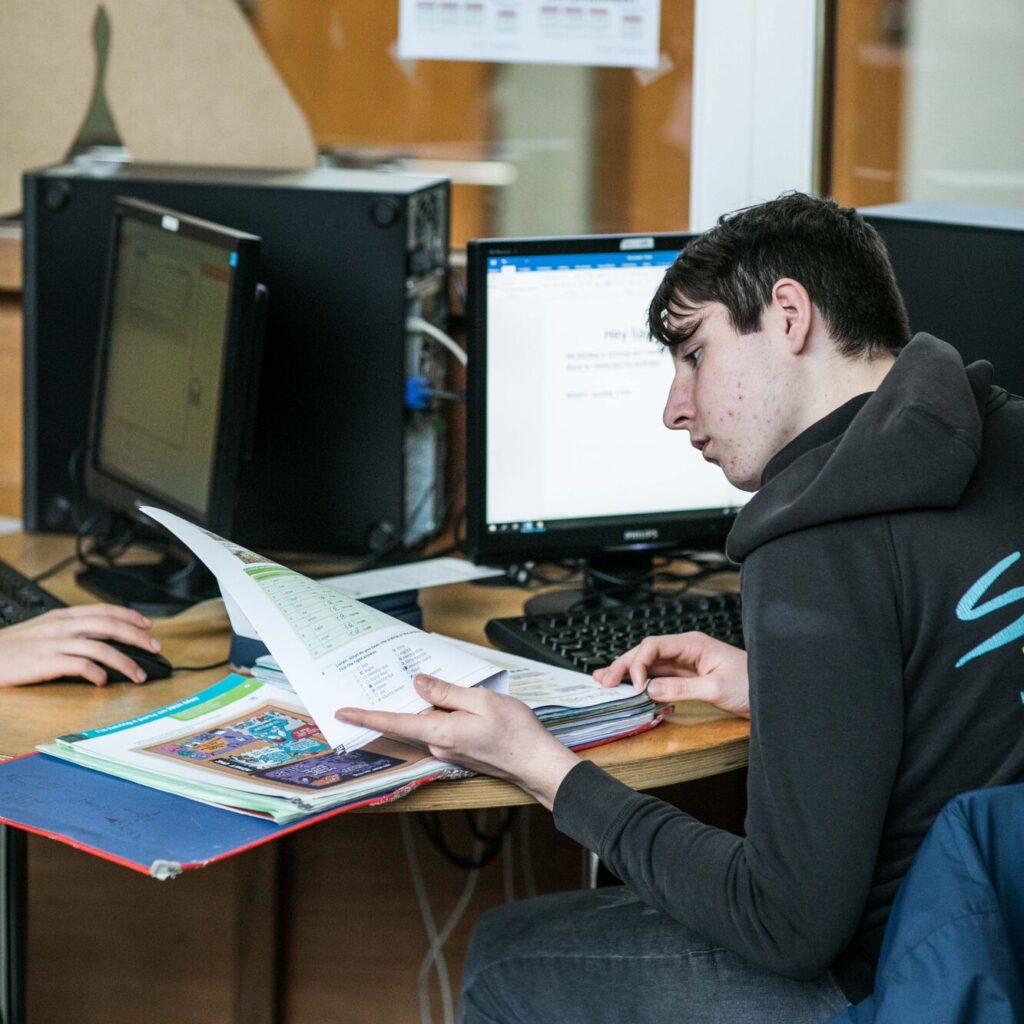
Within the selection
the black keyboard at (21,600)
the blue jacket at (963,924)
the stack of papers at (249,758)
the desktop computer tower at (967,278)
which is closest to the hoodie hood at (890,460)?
the blue jacket at (963,924)

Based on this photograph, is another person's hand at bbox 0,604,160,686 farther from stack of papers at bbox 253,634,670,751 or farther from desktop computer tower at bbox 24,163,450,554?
desktop computer tower at bbox 24,163,450,554

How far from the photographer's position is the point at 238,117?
2357 millimetres

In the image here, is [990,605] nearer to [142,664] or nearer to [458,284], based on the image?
[142,664]

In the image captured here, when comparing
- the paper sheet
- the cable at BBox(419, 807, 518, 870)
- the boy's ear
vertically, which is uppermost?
the boy's ear

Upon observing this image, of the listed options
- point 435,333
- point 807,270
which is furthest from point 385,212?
point 807,270

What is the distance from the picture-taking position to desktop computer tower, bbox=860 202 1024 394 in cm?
165

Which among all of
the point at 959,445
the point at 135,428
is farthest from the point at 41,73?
the point at 959,445

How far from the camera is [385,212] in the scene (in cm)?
190

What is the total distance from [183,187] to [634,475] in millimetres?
755

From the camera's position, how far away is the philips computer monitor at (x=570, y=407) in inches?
65.9

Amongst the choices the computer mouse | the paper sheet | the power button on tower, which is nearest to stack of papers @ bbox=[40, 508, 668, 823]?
the paper sheet

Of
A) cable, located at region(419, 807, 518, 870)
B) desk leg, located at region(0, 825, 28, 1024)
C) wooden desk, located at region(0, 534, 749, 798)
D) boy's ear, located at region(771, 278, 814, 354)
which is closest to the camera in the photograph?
boy's ear, located at region(771, 278, 814, 354)

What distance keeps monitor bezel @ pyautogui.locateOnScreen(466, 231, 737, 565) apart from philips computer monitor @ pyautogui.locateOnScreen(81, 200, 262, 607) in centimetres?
25

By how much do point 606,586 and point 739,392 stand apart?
2.15 ft
